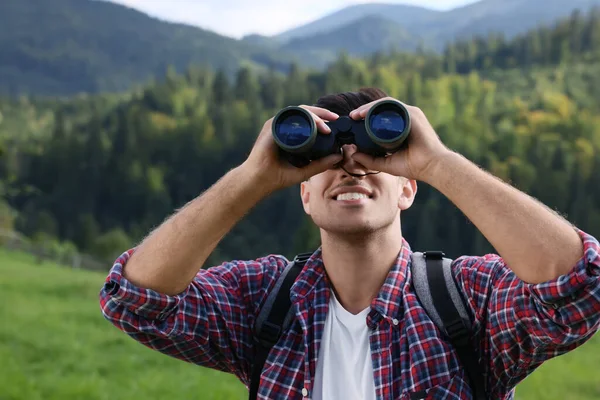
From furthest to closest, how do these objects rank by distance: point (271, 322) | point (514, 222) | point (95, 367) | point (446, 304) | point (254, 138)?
point (254, 138) < point (95, 367) < point (271, 322) < point (446, 304) < point (514, 222)

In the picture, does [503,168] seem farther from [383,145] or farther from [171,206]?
[383,145]

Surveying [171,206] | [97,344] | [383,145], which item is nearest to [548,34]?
[171,206]

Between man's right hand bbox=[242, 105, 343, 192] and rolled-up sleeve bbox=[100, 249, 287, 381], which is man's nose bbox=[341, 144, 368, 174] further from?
rolled-up sleeve bbox=[100, 249, 287, 381]

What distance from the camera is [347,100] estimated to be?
9.51 ft

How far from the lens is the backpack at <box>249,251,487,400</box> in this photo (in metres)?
2.37

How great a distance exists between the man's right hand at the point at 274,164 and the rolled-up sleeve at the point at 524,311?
0.53m

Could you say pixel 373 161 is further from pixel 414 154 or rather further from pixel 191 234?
pixel 191 234

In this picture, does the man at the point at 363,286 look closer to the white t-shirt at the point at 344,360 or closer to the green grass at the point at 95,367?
the white t-shirt at the point at 344,360

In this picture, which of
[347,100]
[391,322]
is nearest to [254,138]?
[347,100]

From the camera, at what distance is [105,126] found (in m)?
102

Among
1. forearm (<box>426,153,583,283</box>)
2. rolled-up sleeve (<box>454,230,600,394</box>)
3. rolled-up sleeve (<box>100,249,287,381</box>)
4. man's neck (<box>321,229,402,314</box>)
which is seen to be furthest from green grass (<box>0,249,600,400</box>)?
forearm (<box>426,153,583,283</box>)

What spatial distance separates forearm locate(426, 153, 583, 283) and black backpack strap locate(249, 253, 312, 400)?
2.06ft

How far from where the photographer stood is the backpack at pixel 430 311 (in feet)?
7.77

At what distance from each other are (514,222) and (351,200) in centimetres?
53
